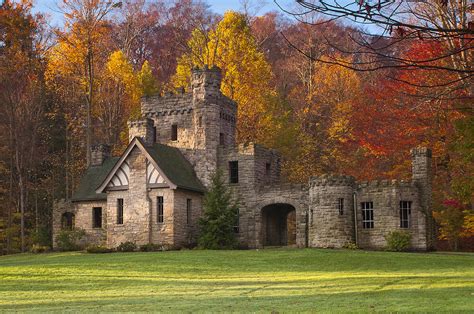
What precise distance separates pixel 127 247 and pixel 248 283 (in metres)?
17.9

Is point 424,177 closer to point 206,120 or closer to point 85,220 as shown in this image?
point 206,120

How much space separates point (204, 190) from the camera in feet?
126

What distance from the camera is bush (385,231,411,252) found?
33250 millimetres

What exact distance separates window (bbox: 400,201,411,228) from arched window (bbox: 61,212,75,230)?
1893 cm

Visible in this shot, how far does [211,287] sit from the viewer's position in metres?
18.4

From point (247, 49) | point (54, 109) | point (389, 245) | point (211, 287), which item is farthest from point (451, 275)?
point (54, 109)

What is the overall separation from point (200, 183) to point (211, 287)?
20.6m

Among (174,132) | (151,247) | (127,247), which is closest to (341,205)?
(151,247)

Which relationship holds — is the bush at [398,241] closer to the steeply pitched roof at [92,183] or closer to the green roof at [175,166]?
the green roof at [175,166]

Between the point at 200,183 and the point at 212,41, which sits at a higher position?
the point at 212,41

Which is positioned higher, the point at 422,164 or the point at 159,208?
the point at 422,164

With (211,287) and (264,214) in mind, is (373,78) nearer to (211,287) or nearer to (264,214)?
(264,214)

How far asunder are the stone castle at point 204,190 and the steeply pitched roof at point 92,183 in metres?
0.08

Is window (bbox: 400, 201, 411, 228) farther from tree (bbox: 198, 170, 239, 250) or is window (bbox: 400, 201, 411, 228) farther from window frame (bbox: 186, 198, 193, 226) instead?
window frame (bbox: 186, 198, 193, 226)
